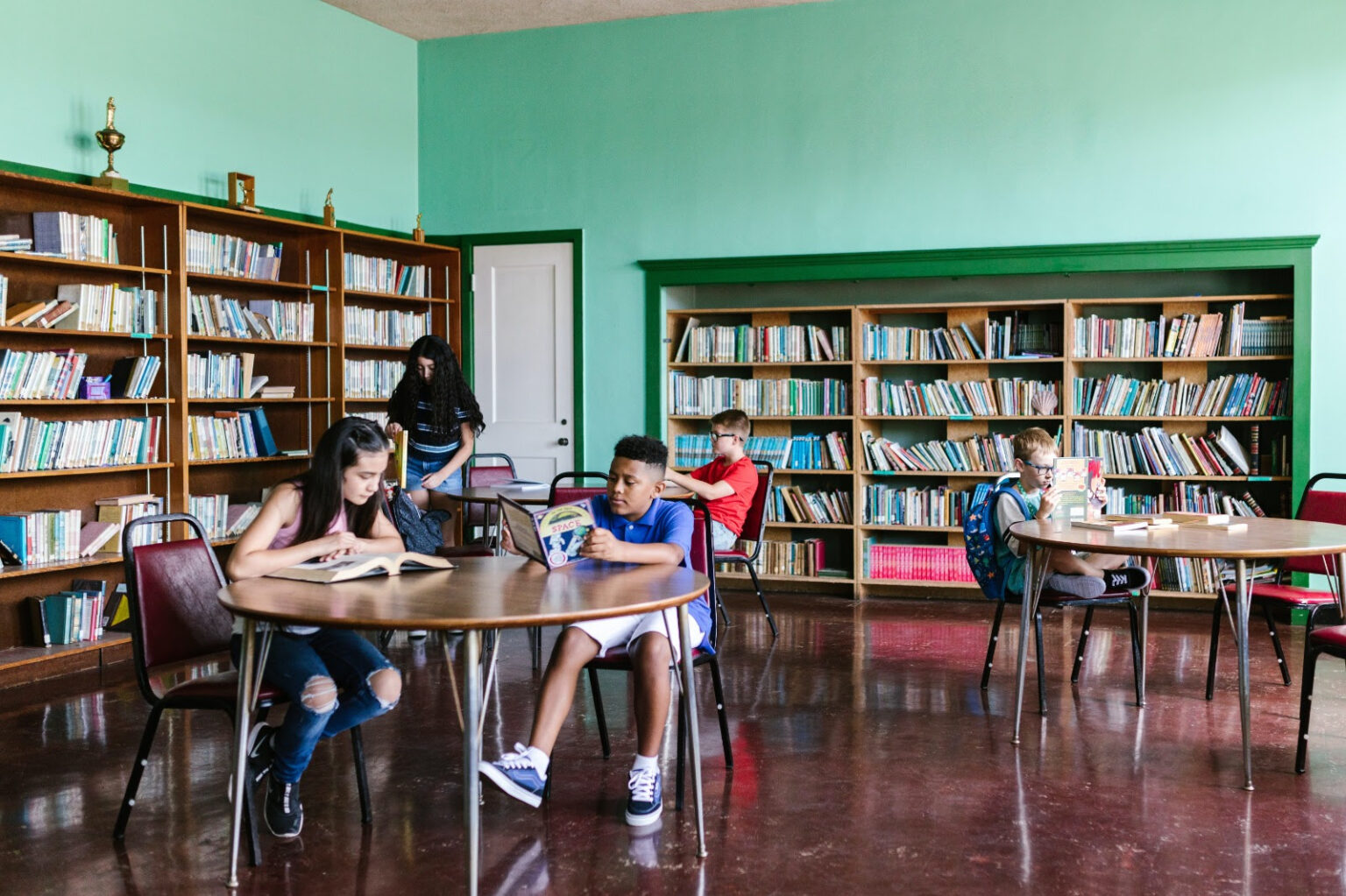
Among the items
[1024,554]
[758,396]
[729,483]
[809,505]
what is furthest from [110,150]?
[1024,554]

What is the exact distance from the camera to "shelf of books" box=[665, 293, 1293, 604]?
6562 mm

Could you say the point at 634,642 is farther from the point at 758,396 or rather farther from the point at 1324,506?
the point at 758,396

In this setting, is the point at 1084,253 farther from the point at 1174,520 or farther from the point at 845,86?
the point at 1174,520

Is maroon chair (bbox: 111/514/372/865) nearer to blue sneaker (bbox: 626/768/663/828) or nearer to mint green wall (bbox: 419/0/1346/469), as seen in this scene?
blue sneaker (bbox: 626/768/663/828)

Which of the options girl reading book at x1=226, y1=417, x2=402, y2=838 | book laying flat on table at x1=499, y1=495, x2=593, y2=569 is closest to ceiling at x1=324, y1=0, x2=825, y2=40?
girl reading book at x1=226, y1=417, x2=402, y2=838

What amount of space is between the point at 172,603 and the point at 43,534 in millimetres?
2583

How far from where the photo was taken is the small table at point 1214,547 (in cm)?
353

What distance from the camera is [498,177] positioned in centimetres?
792

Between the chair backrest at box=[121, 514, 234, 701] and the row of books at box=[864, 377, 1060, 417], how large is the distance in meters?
4.62

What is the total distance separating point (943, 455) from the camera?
704cm

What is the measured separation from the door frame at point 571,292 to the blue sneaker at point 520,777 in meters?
4.77

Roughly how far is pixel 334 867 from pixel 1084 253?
5.39m

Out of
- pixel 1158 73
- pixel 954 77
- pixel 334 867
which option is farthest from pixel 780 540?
pixel 334 867

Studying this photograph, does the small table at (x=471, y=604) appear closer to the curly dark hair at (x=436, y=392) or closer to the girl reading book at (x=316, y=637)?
the girl reading book at (x=316, y=637)
